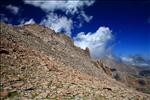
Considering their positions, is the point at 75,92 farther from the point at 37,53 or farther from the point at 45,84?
the point at 37,53

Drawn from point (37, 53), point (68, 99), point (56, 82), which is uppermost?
point (37, 53)

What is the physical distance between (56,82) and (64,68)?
480 inches

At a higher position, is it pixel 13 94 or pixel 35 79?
pixel 35 79

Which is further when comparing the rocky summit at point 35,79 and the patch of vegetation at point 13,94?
the rocky summit at point 35,79

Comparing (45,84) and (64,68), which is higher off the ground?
(64,68)

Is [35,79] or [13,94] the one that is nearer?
[13,94]

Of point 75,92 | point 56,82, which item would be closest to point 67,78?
point 56,82

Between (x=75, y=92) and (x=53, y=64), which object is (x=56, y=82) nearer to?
(x=75, y=92)

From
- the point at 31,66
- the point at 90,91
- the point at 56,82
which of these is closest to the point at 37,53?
the point at 31,66

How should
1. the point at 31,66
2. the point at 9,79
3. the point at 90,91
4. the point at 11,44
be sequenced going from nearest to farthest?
the point at 9,79
the point at 90,91
the point at 31,66
the point at 11,44

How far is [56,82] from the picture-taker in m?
42.2

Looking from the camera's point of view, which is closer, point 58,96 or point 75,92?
point 58,96

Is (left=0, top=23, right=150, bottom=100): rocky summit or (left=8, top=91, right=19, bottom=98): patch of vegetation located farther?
(left=0, top=23, right=150, bottom=100): rocky summit

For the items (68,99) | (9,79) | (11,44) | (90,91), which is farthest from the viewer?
(11,44)
